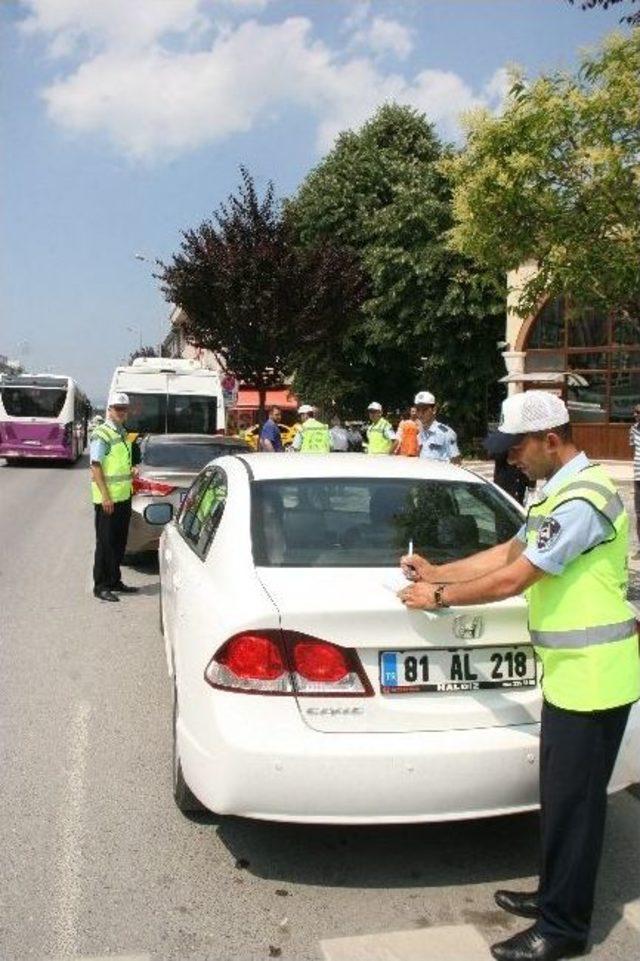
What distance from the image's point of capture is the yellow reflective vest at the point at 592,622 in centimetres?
281

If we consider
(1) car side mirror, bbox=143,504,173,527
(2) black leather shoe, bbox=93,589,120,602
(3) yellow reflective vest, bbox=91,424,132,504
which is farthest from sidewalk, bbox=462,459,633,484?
(1) car side mirror, bbox=143,504,173,527

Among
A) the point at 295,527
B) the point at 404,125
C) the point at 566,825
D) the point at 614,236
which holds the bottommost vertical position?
the point at 566,825

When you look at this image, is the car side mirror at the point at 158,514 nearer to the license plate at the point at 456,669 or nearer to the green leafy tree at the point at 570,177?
the license plate at the point at 456,669

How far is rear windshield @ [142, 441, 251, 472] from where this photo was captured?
10.0 meters

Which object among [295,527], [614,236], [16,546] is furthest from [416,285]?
[295,527]

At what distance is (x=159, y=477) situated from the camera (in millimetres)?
9703

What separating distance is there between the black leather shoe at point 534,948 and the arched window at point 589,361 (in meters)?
22.3

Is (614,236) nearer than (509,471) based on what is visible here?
Yes

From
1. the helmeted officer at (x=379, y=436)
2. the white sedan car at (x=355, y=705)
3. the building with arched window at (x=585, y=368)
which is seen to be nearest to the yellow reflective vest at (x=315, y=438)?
the helmeted officer at (x=379, y=436)

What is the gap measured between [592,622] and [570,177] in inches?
213

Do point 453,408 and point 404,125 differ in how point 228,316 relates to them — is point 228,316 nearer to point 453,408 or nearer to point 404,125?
point 453,408

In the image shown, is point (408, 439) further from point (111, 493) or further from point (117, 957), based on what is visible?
point (117, 957)

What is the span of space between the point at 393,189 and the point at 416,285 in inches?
133

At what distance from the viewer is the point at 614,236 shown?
7410 mm
